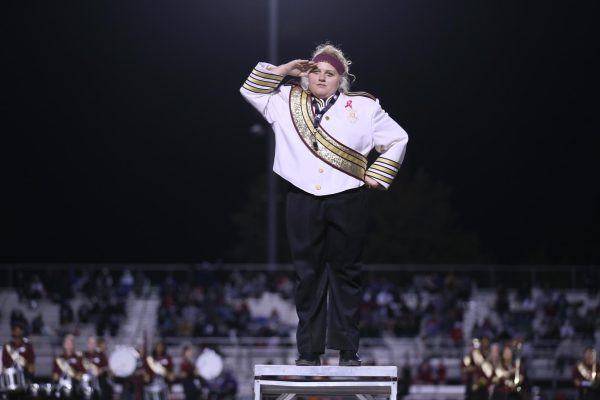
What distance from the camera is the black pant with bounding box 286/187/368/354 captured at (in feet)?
19.4

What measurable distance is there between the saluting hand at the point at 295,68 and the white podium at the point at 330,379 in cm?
154

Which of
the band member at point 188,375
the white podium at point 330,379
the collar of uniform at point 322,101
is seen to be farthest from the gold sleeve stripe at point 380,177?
the band member at point 188,375

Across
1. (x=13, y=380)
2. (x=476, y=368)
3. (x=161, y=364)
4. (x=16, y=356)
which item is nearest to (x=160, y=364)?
(x=161, y=364)

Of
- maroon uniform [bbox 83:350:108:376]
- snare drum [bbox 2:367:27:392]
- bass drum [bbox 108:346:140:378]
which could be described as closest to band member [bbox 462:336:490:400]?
bass drum [bbox 108:346:140:378]

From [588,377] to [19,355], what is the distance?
7712 mm

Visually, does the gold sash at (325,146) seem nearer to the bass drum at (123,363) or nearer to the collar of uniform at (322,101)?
the collar of uniform at (322,101)

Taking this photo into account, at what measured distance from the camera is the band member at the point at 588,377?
52.4ft

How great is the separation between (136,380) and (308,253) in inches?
423

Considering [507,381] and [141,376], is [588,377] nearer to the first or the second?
[507,381]

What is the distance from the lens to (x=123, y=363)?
16.0 metres

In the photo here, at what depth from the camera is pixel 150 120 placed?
41250 mm

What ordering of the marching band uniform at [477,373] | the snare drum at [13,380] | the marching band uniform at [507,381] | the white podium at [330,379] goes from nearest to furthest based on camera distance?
1. the white podium at [330,379]
2. the snare drum at [13,380]
3. the marching band uniform at [507,381]
4. the marching band uniform at [477,373]

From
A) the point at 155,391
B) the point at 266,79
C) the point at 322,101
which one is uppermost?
the point at 266,79

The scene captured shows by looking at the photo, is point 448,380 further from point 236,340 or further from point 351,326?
point 351,326
